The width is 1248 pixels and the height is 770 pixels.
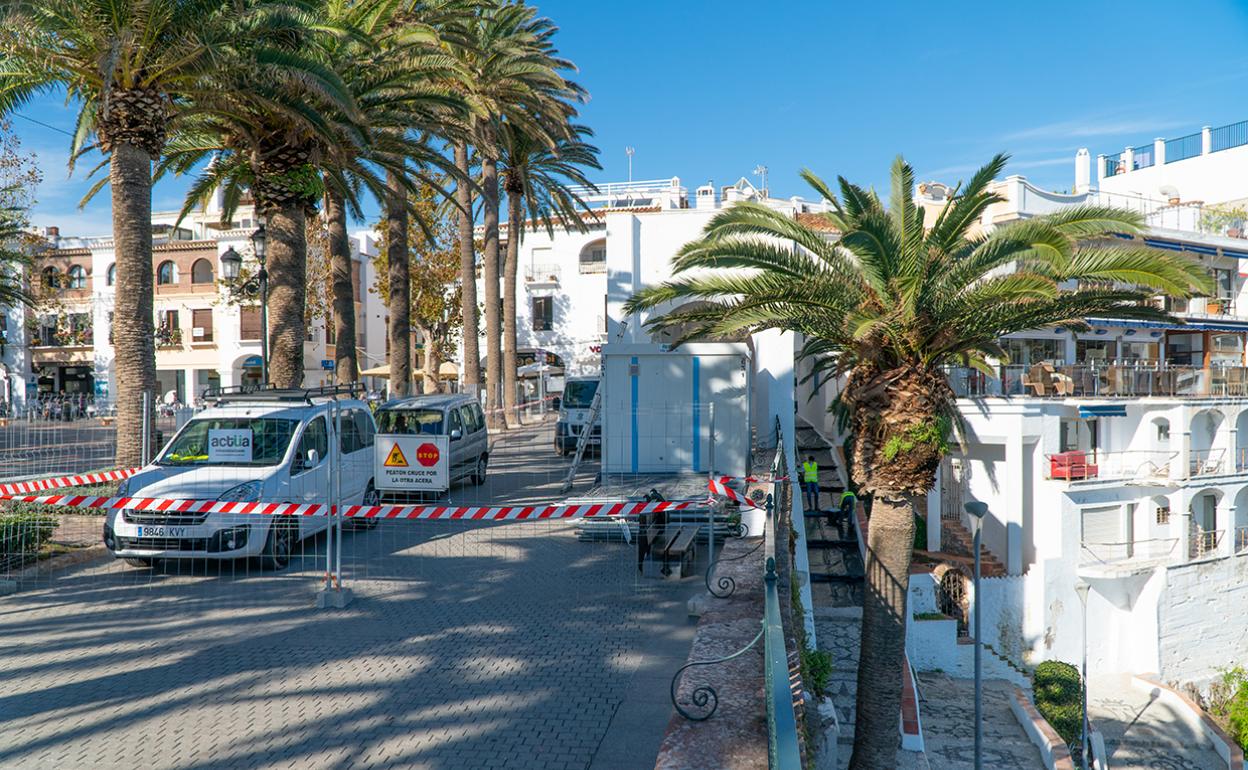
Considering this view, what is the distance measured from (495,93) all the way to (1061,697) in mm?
22650

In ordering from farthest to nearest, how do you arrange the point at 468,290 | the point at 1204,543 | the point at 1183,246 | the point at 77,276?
the point at 77,276, the point at 1183,246, the point at 1204,543, the point at 468,290

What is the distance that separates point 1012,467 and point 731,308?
1905 centimetres

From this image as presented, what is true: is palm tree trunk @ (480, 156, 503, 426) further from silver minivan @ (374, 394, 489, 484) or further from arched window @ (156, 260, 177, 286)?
arched window @ (156, 260, 177, 286)

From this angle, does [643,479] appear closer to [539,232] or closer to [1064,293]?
[1064,293]

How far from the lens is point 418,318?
129 feet

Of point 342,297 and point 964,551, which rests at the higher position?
point 342,297

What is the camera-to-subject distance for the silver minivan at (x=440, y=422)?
14.8 m

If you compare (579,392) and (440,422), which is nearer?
(440,422)

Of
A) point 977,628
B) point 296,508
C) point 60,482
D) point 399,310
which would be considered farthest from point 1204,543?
point 60,482

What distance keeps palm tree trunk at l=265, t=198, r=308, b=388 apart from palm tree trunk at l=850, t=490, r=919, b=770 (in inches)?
436

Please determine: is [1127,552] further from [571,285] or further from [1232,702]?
[571,285]

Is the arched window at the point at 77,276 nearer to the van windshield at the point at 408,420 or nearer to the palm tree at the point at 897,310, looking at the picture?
the van windshield at the point at 408,420

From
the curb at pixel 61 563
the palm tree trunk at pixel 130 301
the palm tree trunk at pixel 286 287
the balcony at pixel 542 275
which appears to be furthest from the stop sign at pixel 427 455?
the balcony at pixel 542 275

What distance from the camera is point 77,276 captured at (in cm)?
4647
